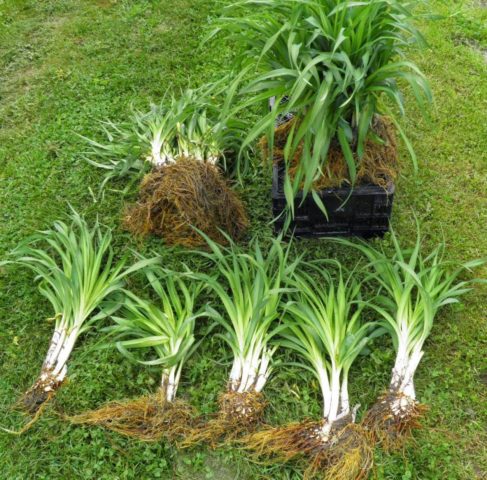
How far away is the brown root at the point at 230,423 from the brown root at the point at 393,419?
400 millimetres

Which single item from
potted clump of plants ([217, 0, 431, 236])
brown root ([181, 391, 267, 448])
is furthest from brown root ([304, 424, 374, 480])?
potted clump of plants ([217, 0, 431, 236])

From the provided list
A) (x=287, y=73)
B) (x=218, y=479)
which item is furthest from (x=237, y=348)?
(x=287, y=73)

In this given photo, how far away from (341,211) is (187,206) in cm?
68

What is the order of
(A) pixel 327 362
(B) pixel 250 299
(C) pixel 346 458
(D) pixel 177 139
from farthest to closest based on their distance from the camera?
1. (D) pixel 177 139
2. (B) pixel 250 299
3. (A) pixel 327 362
4. (C) pixel 346 458

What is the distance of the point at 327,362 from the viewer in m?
2.05

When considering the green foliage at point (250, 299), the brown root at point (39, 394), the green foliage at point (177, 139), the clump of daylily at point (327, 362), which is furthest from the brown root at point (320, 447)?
the green foliage at point (177, 139)

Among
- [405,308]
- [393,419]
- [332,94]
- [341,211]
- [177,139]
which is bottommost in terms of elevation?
[393,419]

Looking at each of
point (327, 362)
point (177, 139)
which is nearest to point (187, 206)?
point (177, 139)

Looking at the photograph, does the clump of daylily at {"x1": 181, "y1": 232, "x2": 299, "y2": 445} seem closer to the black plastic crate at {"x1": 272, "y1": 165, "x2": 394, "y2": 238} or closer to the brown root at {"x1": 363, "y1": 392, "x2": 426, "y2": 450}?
the black plastic crate at {"x1": 272, "y1": 165, "x2": 394, "y2": 238}

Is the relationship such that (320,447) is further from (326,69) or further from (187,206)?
(326,69)

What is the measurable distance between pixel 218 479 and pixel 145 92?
2.39 meters

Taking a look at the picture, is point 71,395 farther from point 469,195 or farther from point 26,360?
point 469,195

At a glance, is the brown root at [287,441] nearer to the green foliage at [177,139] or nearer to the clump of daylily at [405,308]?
the clump of daylily at [405,308]

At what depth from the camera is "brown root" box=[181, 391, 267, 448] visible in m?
1.90
